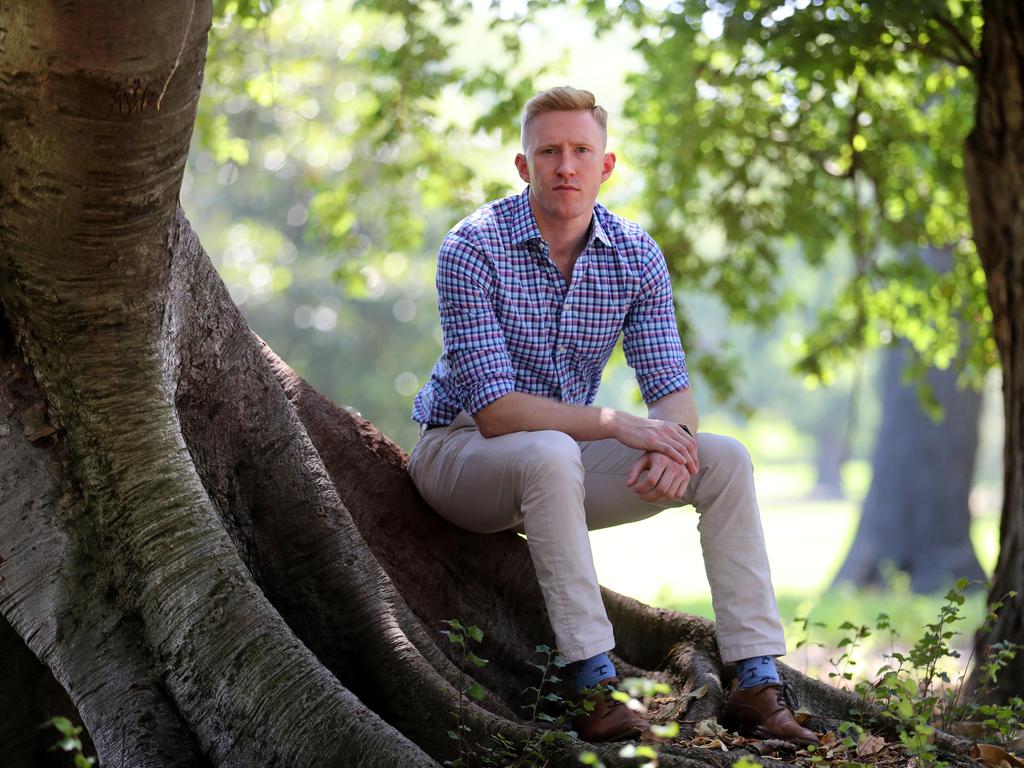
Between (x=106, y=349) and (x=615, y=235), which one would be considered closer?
(x=106, y=349)

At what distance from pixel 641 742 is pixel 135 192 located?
6.53ft

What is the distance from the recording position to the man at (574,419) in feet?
12.1

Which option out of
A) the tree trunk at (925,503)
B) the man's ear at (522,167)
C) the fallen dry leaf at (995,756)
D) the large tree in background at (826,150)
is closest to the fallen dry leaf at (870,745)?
the fallen dry leaf at (995,756)

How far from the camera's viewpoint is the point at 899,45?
760 cm

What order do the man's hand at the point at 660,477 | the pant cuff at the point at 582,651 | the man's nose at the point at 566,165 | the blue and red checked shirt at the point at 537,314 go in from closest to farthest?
the pant cuff at the point at 582,651, the man's hand at the point at 660,477, the blue and red checked shirt at the point at 537,314, the man's nose at the point at 566,165

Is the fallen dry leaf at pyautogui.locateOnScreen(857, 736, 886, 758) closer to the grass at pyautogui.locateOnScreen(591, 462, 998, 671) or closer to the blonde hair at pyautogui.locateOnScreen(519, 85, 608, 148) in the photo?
the grass at pyautogui.locateOnScreen(591, 462, 998, 671)

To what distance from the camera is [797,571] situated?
80.2ft

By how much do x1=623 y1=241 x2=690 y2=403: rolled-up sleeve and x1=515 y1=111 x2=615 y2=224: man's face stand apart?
0.34m

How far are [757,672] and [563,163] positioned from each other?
1.77m

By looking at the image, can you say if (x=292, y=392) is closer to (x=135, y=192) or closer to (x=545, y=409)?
(x=545, y=409)

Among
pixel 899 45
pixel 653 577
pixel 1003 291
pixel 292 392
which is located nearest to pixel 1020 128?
pixel 1003 291

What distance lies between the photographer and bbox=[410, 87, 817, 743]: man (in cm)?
368

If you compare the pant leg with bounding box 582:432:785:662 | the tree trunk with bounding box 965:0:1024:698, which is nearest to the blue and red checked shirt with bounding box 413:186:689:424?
the pant leg with bounding box 582:432:785:662

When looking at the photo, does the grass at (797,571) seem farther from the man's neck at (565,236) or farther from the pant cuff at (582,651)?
the man's neck at (565,236)
